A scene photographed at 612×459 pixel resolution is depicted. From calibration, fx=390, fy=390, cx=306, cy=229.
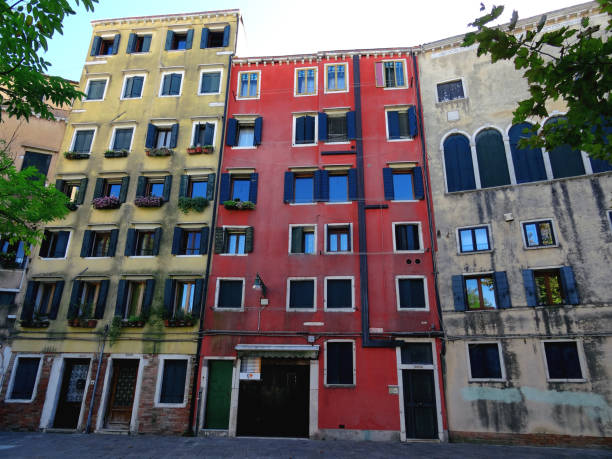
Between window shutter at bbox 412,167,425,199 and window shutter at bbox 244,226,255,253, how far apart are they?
795cm

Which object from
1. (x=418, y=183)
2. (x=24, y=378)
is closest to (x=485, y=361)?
(x=418, y=183)

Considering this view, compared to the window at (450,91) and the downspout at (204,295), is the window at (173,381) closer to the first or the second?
the downspout at (204,295)

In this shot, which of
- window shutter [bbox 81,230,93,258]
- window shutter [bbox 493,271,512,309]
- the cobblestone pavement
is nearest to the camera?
the cobblestone pavement

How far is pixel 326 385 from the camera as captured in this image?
52.5 ft

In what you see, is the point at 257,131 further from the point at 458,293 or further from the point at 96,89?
the point at 458,293

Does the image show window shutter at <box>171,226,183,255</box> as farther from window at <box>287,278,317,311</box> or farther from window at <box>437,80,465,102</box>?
window at <box>437,80,465,102</box>

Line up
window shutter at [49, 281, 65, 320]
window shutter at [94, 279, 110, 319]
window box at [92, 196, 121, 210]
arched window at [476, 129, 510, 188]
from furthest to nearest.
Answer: window box at [92, 196, 121, 210], window shutter at [49, 281, 65, 320], window shutter at [94, 279, 110, 319], arched window at [476, 129, 510, 188]

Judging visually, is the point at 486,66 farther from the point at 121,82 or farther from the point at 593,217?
the point at 121,82

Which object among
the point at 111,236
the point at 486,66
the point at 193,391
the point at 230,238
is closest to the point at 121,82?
the point at 111,236

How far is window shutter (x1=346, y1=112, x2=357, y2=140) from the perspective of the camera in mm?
19797

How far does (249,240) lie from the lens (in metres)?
18.5

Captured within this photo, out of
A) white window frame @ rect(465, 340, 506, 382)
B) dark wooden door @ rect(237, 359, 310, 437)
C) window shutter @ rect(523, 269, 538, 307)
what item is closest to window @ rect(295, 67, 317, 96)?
window shutter @ rect(523, 269, 538, 307)

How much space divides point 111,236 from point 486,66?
66.6ft

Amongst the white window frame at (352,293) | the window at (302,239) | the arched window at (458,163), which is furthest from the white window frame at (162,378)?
the arched window at (458,163)
